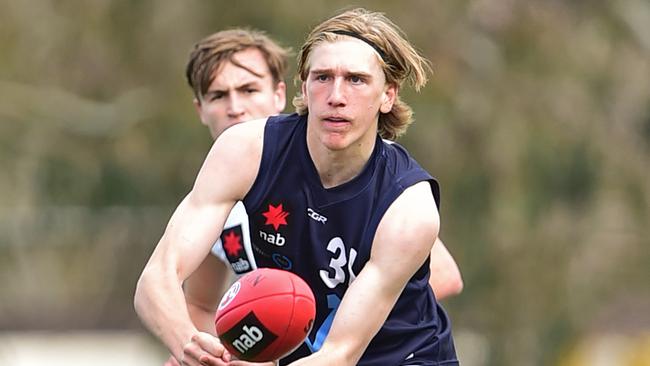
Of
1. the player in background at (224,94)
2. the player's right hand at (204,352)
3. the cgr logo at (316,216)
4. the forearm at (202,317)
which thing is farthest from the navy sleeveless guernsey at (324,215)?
the forearm at (202,317)

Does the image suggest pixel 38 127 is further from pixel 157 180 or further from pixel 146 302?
pixel 146 302

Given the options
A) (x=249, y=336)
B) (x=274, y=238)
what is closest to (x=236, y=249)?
(x=274, y=238)

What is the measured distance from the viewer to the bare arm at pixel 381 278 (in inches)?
251

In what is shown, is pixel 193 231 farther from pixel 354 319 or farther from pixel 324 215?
pixel 354 319

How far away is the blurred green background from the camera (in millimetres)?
18062

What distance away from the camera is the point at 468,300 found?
18.2 m

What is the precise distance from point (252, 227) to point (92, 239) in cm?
1353

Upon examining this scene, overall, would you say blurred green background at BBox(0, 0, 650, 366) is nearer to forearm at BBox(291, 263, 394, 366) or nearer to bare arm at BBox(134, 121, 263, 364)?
bare arm at BBox(134, 121, 263, 364)

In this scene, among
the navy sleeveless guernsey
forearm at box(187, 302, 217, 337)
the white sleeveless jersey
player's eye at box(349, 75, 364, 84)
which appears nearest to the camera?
player's eye at box(349, 75, 364, 84)

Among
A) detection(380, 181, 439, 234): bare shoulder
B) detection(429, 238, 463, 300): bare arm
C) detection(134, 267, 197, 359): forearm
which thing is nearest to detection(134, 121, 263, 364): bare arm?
detection(134, 267, 197, 359): forearm

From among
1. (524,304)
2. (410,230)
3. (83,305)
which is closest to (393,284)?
(410,230)

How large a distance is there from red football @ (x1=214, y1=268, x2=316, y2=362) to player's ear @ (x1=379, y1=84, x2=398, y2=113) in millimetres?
923

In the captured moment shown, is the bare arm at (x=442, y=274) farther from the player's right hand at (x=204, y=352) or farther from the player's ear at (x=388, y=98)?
the player's right hand at (x=204, y=352)

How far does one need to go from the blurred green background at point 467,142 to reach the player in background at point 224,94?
29.0 feet
